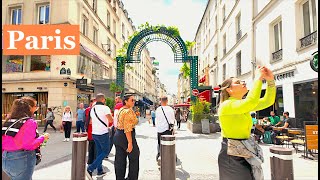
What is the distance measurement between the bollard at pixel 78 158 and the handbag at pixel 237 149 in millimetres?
2915

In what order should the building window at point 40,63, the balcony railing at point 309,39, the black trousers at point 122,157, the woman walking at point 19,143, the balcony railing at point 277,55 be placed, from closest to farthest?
the woman walking at point 19,143
the black trousers at point 122,157
the balcony railing at point 309,39
the balcony railing at point 277,55
the building window at point 40,63

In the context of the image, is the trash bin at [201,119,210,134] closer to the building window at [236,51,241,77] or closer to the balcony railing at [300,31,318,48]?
the balcony railing at [300,31,318,48]

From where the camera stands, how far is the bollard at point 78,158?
4.07 metres

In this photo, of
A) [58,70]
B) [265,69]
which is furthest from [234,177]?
[58,70]

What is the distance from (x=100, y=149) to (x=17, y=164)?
Result: 210 cm

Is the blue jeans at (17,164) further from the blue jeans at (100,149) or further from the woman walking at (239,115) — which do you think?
the woman walking at (239,115)

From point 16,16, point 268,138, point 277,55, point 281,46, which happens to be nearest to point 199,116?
point 268,138

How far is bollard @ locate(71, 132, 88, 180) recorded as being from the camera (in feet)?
13.4

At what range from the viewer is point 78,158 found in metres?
4.11

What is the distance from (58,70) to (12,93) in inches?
164

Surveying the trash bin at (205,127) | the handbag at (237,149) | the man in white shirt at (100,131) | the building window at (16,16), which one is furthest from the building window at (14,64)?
the handbag at (237,149)

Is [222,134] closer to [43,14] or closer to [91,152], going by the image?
[91,152]

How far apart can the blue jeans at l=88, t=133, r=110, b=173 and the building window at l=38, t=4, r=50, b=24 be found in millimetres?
14338

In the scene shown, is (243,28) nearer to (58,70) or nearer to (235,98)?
(58,70)
